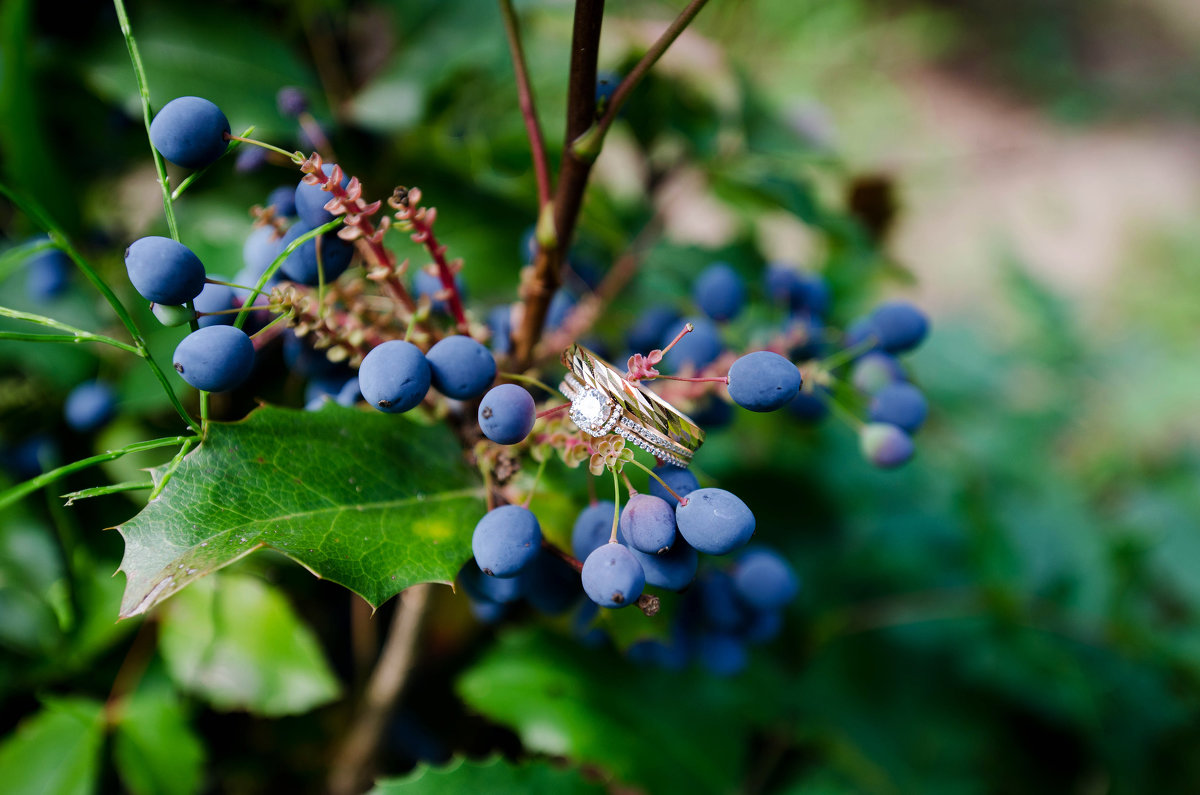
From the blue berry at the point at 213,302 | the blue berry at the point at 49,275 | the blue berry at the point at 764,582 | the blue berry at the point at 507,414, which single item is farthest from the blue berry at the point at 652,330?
the blue berry at the point at 49,275

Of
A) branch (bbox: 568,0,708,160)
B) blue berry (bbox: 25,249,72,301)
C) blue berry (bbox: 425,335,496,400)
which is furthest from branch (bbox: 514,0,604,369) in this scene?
blue berry (bbox: 25,249,72,301)

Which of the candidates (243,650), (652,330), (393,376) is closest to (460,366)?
(393,376)

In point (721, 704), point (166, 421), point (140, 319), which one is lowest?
point (721, 704)

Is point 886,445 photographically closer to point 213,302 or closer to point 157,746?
point 213,302

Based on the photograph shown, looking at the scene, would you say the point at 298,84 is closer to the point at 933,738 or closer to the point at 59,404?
the point at 59,404

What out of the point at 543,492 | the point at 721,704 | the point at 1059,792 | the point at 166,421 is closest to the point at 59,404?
the point at 166,421

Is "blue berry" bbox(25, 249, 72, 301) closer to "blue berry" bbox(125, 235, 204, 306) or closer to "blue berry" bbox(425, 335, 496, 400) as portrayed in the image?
"blue berry" bbox(125, 235, 204, 306)
